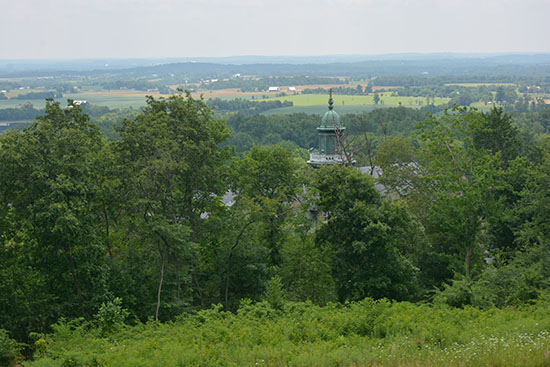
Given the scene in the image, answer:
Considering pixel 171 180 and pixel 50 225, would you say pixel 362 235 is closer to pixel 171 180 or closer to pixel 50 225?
pixel 171 180

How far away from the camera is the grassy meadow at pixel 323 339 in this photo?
13.0m

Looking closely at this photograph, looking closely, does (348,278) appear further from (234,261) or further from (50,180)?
(50,180)

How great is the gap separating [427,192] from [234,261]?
438 inches

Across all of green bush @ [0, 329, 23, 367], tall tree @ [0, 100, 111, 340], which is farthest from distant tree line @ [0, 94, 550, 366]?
green bush @ [0, 329, 23, 367]

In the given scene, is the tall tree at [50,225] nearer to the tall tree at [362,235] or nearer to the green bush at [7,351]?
the green bush at [7,351]

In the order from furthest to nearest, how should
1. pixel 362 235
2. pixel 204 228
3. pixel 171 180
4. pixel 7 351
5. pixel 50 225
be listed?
1. pixel 204 228
2. pixel 362 235
3. pixel 171 180
4. pixel 50 225
5. pixel 7 351

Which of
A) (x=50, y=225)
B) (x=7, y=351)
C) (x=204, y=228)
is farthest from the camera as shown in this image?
(x=204, y=228)

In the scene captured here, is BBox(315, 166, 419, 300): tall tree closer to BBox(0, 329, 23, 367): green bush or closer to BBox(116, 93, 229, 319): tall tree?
BBox(116, 93, 229, 319): tall tree

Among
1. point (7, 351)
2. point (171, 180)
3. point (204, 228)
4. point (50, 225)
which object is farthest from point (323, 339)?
point (204, 228)

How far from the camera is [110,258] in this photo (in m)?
21.9

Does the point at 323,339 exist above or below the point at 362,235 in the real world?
below

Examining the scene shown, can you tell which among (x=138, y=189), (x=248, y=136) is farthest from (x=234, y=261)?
(x=248, y=136)

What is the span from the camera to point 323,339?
16.3 meters

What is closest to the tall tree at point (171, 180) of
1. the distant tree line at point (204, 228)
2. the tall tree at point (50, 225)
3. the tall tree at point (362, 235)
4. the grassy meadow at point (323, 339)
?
the distant tree line at point (204, 228)
